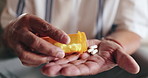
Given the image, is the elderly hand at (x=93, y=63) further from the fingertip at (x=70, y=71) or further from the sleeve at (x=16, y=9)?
the sleeve at (x=16, y=9)

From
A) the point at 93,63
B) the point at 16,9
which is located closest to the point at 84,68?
the point at 93,63

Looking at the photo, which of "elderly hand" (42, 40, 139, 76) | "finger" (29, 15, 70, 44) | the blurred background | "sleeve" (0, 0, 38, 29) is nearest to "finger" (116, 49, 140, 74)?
"elderly hand" (42, 40, 139, 76)

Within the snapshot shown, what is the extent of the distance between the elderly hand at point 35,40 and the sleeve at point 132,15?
338mm

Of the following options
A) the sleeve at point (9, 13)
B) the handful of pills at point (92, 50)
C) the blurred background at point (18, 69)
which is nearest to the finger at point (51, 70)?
the handful of pills at point (92, 50)

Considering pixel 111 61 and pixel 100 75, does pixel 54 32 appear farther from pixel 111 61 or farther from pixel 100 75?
pixel 100 75

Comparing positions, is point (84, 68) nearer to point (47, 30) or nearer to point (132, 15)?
point (47, 30)

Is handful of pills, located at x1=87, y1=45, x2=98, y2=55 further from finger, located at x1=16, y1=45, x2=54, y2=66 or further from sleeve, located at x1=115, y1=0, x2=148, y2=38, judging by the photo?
sleeve, located at x1=115, y1=0, x2=148, y2=38

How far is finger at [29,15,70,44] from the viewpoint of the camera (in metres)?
0.49

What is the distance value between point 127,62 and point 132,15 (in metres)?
0.35

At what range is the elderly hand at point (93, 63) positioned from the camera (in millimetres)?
471

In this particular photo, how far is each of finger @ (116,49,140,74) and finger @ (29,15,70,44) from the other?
0.11 meters

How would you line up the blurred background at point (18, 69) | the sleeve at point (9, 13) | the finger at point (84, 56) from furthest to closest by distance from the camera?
the sleeve at point (9, 13), the blurred background at point (18, 69), the finger at point (84, 56)

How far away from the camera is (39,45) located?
0.53 meters

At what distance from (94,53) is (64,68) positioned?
129 mm
